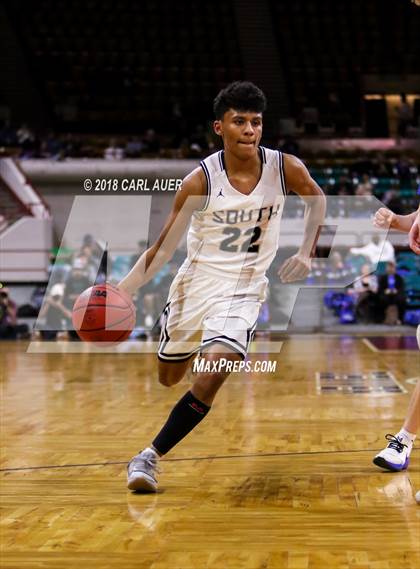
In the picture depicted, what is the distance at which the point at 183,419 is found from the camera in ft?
14.7

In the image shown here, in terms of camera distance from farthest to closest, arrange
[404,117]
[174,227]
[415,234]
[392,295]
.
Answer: [404,117] < [392,295] < [174,227] < [415,234]

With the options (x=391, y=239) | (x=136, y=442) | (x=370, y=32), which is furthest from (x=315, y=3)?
(x=136, y=442)

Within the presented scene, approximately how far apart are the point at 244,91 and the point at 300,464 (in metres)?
1.95

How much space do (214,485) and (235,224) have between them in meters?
1.24

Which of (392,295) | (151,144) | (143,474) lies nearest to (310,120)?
(151,144)

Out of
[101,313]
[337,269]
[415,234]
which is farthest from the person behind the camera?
[337,269]

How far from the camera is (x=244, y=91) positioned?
14.8 ft

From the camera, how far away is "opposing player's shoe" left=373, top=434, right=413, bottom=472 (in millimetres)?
4738

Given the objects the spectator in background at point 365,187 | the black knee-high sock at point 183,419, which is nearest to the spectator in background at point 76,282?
the spectator in background at point 365,187

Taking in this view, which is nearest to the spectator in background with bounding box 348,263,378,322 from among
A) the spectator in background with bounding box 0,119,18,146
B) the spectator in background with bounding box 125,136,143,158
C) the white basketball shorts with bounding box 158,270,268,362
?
the spectator in background with bounding box 125,136,143,158

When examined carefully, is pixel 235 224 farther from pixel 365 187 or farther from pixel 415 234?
pixel 365 187

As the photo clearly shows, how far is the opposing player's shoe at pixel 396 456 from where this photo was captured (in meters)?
4.74

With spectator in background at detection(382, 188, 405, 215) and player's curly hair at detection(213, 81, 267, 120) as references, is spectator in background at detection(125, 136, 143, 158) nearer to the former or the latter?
spectator in background at detection(382, 188, 405, 215)

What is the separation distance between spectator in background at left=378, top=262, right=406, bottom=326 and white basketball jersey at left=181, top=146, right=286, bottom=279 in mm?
10041
